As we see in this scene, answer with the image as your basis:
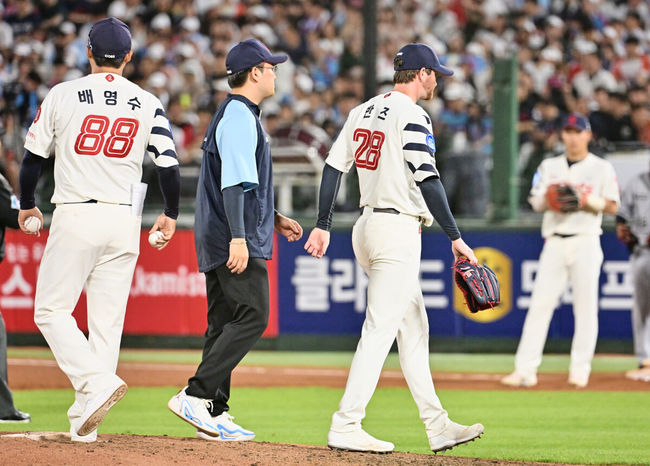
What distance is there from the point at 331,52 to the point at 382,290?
12.3 metres

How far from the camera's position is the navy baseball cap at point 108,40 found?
6.14 meters

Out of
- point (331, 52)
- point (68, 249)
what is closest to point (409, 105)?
point (68, 249)

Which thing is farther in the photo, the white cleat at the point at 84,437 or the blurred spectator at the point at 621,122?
the blurred spectator at the point at 621,122

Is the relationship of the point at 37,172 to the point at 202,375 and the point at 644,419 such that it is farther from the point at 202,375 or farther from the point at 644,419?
the point at 644,419

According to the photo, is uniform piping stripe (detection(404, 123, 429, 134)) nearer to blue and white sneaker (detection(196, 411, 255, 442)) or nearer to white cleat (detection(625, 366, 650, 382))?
blue and white sneaker (detection(196, 411, 255, 442))

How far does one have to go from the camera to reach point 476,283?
6258mm

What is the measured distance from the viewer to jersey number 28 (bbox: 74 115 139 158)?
606 centimetres

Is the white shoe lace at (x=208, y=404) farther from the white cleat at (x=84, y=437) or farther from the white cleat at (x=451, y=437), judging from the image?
the white cleat at (x=451, y=437)

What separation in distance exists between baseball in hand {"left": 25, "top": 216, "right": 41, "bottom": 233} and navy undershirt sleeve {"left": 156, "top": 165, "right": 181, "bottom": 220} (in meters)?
0.72

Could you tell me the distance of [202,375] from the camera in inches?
241

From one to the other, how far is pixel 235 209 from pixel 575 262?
16.9ft

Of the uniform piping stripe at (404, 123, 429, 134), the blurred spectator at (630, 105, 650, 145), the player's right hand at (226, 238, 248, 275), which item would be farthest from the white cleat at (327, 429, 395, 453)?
the blurred spectator at (630, 105, 650, 145)

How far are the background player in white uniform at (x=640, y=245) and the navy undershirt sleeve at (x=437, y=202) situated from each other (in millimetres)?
5420

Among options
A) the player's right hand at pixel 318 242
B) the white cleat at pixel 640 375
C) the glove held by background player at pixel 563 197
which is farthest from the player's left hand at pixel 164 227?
the white cleat at pixel 640 375
